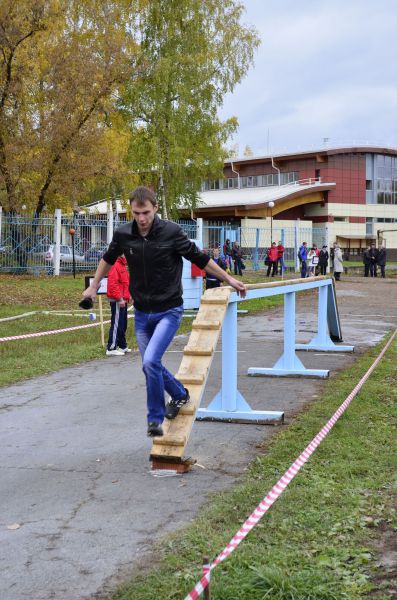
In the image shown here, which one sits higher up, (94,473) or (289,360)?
(289,360)

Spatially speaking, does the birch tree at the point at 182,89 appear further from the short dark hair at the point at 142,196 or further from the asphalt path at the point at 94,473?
the short dark hair at the point at 142,196

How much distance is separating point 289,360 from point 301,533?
5838mm

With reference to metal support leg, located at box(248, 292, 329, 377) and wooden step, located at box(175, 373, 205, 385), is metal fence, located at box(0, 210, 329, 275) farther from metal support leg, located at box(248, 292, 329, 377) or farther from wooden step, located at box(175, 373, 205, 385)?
wooden step, located at box(175, 373, 205, 385)

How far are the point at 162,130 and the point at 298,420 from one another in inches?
1300

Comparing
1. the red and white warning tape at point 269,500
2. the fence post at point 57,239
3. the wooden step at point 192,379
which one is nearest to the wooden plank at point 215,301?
the wooden step at point 192,379

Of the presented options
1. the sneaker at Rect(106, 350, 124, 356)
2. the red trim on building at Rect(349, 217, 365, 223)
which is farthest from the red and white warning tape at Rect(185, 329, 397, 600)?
the red trim on building at Rect(349, 217, 365, 223)

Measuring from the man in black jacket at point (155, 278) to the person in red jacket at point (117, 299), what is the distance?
5.81m

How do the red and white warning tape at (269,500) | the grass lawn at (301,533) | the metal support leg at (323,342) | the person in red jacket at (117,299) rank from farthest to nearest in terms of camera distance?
the metal support leg at (323,342) → the person in red jacket at (117,299) → the grass lawn at (301,533) → the red and white warning tape at (269,500)

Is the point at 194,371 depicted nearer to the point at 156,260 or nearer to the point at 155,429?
the point at 155,429

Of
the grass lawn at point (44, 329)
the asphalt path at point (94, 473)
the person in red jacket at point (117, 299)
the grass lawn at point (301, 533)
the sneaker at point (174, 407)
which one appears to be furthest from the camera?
the person in red jacket at point (117, 299)

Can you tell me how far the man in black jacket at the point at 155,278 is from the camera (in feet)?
18.2

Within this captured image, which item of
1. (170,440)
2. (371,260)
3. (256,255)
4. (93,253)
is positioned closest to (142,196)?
(170,440)

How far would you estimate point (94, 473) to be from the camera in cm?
554

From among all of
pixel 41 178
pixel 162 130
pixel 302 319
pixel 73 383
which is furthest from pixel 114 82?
pixel 73 383
